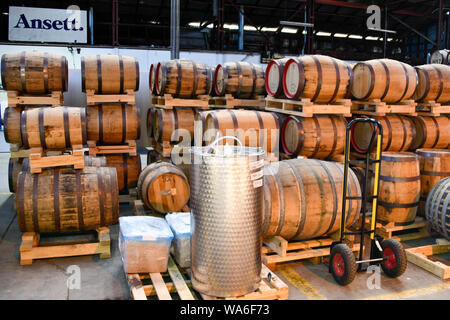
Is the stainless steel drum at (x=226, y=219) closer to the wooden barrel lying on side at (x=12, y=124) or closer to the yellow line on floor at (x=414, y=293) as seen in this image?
the yellow line on floor at (x=414, y=293)

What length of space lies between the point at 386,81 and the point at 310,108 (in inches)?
52.6

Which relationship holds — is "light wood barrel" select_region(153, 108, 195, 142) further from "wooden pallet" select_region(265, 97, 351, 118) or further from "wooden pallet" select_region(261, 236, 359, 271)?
"wooden pallet" select_region(261, 236, 359, 271)

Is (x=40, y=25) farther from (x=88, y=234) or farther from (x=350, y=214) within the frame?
(x=350, y=214)

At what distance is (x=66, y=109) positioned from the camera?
15.8 ft

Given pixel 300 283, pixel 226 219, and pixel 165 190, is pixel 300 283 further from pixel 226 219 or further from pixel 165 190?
pixel 165 190

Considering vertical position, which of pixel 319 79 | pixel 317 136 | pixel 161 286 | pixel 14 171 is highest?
pixel 319 79

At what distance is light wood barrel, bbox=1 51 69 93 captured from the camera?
20.2ft

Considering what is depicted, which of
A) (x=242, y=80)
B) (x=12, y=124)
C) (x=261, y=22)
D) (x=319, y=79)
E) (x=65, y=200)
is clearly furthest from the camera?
(x=261, y=22)

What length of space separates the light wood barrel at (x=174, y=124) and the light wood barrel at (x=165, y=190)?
A: 1.55m

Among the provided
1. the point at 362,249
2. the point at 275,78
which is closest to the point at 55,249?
the point at 362,249

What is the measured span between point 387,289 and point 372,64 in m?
3.52

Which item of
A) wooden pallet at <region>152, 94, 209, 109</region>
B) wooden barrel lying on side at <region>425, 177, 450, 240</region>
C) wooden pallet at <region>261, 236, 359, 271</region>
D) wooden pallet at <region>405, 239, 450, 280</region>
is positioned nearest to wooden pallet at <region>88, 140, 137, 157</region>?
wooden pallet at <region>152, 94, 209, 109</region>

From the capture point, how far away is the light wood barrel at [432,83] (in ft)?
21.1

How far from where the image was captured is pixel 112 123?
6.57 meters
